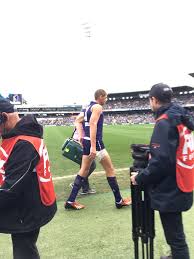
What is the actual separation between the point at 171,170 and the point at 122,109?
10118 cm

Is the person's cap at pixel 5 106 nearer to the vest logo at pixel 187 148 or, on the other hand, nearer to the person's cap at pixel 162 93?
the person's cap at pixel 162 93

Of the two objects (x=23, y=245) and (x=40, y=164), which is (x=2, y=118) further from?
(x=23, y=245)

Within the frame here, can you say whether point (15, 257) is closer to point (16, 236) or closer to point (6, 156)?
point (16, 236)

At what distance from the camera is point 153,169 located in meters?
3.61

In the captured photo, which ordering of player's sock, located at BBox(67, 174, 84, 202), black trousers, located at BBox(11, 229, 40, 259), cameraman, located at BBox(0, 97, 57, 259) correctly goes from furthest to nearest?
1. player's sock, located at BBox(67, 174, 84, 202)
2. black trousers, located at BBox(11, 229, 40, 259)
3. cameraman, located at BBox(0, 97, 57, 259)

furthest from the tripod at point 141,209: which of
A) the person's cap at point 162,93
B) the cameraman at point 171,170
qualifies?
the person's cap at point 162,93

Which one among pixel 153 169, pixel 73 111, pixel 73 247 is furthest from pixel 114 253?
pixel 73 111

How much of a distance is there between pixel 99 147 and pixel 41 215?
355cm

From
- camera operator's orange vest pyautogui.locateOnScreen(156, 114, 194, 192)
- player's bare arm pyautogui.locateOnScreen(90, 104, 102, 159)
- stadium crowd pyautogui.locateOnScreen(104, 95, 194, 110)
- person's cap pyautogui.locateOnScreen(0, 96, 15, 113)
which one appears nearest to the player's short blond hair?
player's bare arm pyautogui.locateOnScreen(90, 104, 102, 159)

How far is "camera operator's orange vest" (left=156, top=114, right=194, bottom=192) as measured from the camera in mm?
3648

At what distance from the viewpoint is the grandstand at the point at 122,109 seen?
92.0m

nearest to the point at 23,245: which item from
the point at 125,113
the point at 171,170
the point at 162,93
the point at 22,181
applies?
the point at 22,181

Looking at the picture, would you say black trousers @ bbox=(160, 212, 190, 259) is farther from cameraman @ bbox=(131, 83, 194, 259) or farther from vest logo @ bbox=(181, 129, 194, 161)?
vest logo @ bbox=(181, 129, 194, 161)

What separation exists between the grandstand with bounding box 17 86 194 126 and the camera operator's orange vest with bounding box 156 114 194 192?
8184 cm
